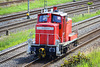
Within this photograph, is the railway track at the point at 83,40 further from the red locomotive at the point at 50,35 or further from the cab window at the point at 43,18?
the cab window at the point at 43,18

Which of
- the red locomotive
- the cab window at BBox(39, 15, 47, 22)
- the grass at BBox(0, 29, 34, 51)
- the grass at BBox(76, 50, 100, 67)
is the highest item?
the cab window at BBox(39, 15, 47, 22)

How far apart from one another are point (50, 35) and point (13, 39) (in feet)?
21.5

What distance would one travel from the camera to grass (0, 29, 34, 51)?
17.7 meters

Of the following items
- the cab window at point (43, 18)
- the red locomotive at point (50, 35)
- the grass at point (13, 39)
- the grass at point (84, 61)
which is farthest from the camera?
the grass at point (13, 39)

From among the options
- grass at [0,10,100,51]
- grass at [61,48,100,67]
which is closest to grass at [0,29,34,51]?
grass at [0,10,100,51]

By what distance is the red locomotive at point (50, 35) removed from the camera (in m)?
13.1

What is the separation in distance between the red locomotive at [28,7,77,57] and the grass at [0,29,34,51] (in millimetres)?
4371

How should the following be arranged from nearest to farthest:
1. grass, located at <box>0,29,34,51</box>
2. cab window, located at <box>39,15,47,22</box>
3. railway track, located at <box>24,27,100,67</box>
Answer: railway track, located at <box>24,27,100,67</box> → cab window, located at <box>39,15,47,22</box> → grass, located at <box>0,29,34,51</box>

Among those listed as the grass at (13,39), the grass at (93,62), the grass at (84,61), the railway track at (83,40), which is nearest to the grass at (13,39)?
the grass at (13,39)

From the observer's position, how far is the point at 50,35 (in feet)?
43.7

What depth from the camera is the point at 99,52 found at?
1239cm

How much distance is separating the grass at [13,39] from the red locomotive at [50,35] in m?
4.37

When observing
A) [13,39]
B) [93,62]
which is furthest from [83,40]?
[93,62]

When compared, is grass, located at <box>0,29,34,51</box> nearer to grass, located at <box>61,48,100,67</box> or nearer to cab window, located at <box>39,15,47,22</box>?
cab window, located at <box>39,15,47,22</box>
